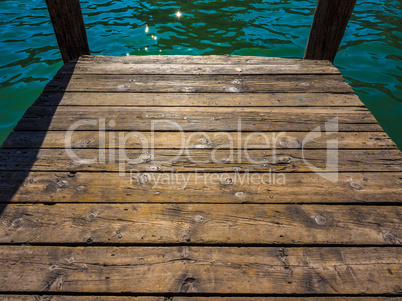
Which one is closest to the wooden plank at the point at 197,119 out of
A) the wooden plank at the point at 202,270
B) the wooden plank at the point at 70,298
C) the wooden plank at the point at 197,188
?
the wooden plank at the point at 197,188

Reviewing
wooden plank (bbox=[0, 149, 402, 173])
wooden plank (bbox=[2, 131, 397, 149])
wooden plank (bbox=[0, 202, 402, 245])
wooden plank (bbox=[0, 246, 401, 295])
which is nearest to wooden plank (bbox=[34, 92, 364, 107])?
wooden plank (bbox=[2, 131, 397, 149])

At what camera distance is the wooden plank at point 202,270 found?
130 cm

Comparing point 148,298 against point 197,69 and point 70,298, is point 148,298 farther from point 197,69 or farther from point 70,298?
point 197,69

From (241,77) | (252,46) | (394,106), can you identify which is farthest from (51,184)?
(252,46)

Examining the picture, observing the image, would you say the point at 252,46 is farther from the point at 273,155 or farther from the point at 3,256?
the point at 3,256

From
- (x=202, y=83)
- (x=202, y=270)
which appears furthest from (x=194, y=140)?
(x=202, y=270)

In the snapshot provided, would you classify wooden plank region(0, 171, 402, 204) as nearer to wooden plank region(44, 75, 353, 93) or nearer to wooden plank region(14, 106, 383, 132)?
wooden plank region(14, 106, 383, 132)

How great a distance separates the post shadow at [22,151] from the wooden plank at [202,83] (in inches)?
10.6

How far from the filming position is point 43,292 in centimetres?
128

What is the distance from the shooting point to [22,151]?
204cm

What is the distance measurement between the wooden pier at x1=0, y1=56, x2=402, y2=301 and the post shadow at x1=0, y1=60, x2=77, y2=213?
1 centimetres

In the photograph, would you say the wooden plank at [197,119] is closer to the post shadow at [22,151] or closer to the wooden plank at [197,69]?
the post shadow at [22,151]

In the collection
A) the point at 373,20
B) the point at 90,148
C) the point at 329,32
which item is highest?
the point at 329,32

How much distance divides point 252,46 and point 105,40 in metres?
3.15
